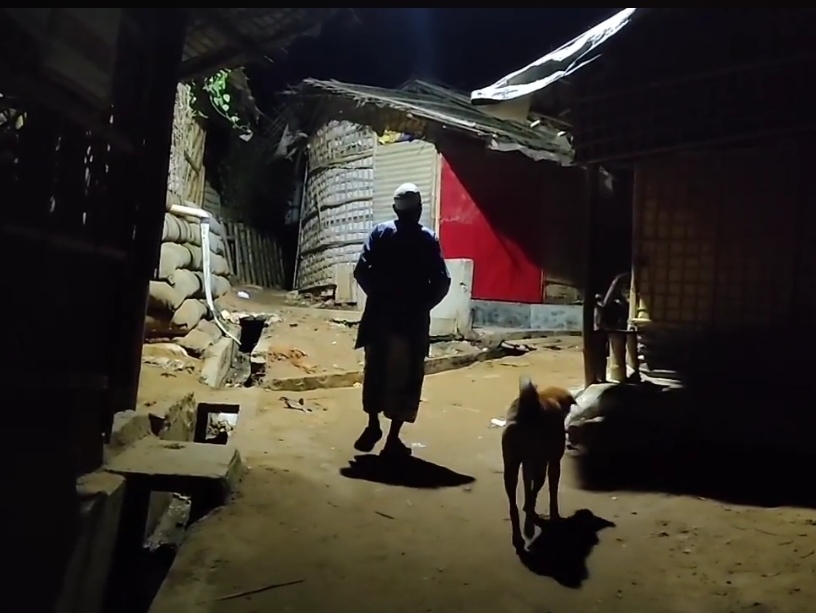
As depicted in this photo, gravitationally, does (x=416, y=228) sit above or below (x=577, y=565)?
above

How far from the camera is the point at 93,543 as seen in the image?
3576mm

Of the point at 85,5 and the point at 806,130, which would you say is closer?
the point at 85,5

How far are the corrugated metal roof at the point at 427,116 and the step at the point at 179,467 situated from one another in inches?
341

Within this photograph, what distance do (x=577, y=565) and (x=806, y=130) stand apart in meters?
3.37

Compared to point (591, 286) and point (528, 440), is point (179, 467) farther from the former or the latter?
point (591, 286)

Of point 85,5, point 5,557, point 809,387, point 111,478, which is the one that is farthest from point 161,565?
point 809,387

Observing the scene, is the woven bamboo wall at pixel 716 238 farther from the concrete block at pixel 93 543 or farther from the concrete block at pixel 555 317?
the concrete block at pixel 555 317

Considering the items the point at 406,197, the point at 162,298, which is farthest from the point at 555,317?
the point at 406,197

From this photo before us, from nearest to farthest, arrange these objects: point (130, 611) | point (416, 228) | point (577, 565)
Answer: point (577, 565) < point (130, 611) < point (416, 228)

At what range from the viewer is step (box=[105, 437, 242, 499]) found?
4145mm

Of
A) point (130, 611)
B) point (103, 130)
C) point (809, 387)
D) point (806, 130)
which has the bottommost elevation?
point (130, 611)

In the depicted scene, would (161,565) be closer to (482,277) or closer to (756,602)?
(756,602)

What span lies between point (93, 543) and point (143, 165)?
93.2 inches

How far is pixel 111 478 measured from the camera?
3996 millimetres
